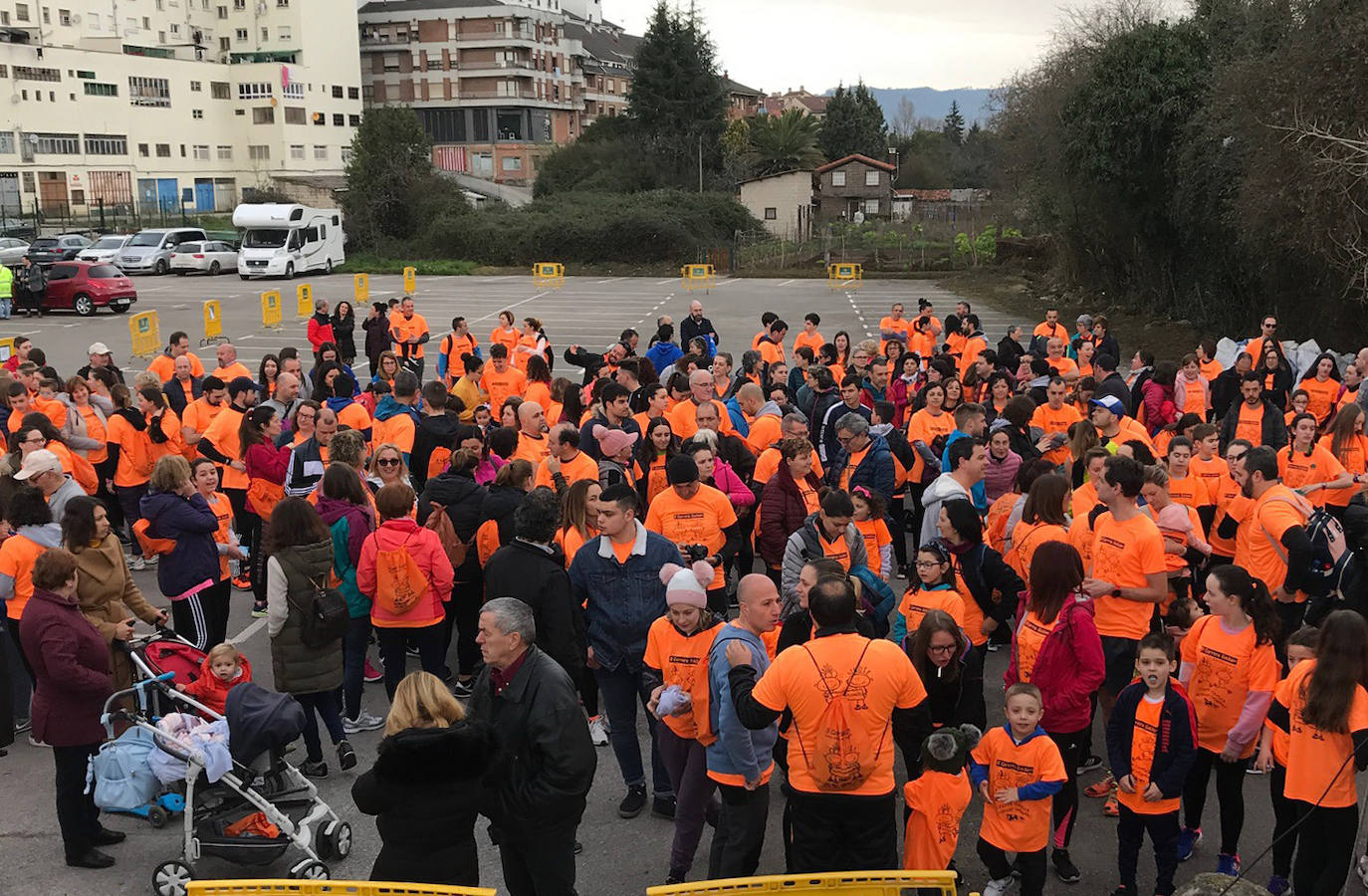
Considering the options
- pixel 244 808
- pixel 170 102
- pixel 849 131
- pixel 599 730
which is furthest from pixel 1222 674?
pixel 170 102

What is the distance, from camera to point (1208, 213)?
22.2 metres

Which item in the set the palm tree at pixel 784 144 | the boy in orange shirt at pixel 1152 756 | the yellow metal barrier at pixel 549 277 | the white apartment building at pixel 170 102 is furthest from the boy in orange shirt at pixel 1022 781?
the white apartment building at pixel 170 102

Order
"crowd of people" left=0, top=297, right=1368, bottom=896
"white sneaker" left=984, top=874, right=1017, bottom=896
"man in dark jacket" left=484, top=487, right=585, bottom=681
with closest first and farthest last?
"crowd of people" left=0, top=297, right=1368, bottom=896, "white sneaker" left=984, top=874, right=1017, bottom=896, "man in dark jacket" left=484, top=487, right=585, bottom=681

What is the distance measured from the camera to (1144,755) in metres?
5.09

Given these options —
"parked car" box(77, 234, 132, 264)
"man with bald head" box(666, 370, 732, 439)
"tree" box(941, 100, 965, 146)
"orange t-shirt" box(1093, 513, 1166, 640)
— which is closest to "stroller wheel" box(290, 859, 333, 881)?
"orange t-shirt" box(1093, 513, 1166, 640)

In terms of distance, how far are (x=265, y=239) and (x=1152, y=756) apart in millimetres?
39201

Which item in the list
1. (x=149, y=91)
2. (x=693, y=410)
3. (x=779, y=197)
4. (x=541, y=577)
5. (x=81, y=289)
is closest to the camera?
(x=541, y=577)

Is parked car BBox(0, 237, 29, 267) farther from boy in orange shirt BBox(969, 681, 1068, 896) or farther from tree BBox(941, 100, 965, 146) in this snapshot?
tree BBox(941, 100, 965, 146)

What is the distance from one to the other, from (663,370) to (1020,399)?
597 centimetres

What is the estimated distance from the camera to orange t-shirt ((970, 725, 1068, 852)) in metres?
4.93

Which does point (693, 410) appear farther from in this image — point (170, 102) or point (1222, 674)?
point (170, 102)

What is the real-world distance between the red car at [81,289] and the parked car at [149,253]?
10.1m

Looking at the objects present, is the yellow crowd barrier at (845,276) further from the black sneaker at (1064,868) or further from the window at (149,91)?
the window at (149,91)

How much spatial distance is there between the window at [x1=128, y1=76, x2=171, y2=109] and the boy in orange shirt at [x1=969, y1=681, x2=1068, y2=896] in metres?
75.0
